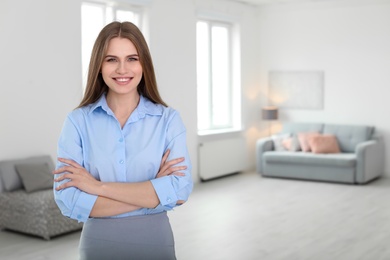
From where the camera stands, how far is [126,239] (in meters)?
1.74

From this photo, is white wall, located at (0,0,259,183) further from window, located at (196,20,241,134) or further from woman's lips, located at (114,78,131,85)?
woman's lips, located at (114,78,131,85)

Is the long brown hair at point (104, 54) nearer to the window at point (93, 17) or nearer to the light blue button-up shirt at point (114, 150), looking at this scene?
the light blue button-up shirt at point (114, 150)

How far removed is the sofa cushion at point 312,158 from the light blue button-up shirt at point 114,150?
733 centimetres

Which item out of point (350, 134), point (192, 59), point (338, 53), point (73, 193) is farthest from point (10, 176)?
point (338, 53)

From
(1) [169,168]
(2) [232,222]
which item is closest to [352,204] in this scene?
(2) [232,222]

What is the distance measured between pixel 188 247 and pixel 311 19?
6.09 meters

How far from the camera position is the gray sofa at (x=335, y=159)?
8789 mm

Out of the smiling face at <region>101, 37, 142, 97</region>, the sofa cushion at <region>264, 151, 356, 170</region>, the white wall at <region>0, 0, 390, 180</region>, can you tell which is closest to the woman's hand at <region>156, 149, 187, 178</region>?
the smiling face at <region>101, 37, 142, 97</region>

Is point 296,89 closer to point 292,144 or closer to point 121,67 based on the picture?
point 292,144

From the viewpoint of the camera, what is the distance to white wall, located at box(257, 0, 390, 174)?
953 cm

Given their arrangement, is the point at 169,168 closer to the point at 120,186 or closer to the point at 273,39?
the point at 120,186

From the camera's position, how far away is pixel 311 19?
401 inches

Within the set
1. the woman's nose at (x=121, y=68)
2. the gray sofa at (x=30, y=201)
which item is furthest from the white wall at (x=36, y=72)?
the woman's nose at (x=121, y=68)

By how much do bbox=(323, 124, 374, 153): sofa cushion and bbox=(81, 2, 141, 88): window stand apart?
401 cm
